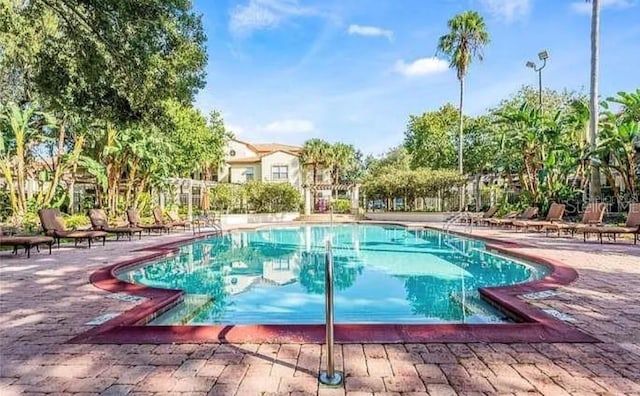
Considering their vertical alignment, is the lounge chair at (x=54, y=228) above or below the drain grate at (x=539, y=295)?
above

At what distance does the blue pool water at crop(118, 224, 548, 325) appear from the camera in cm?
593

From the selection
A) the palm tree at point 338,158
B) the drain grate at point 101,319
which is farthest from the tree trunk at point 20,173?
the palm tree at point 338,158

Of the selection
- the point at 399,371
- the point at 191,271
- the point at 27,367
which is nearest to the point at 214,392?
the point at 399,371

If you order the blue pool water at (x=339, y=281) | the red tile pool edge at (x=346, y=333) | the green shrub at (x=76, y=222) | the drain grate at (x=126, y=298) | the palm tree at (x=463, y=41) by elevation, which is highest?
the palm tree at (x=463, y=41)

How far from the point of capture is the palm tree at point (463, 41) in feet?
92.5

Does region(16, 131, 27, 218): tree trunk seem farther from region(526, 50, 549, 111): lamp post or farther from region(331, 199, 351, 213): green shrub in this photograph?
region(526, 50, 549, 111): lamp post

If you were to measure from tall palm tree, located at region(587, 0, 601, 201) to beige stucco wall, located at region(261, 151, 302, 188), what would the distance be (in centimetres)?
2473

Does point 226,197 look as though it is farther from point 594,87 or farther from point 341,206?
point 594,87

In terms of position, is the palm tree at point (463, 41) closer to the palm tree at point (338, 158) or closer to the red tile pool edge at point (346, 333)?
the palm tree at point (338, 158)

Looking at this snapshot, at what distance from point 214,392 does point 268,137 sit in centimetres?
4887

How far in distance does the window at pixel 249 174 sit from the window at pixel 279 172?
2351mm

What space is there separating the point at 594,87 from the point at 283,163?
84.9 feet

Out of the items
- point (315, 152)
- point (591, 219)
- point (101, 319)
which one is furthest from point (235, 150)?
point (101, 319)

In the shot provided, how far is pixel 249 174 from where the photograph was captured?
3975cm
